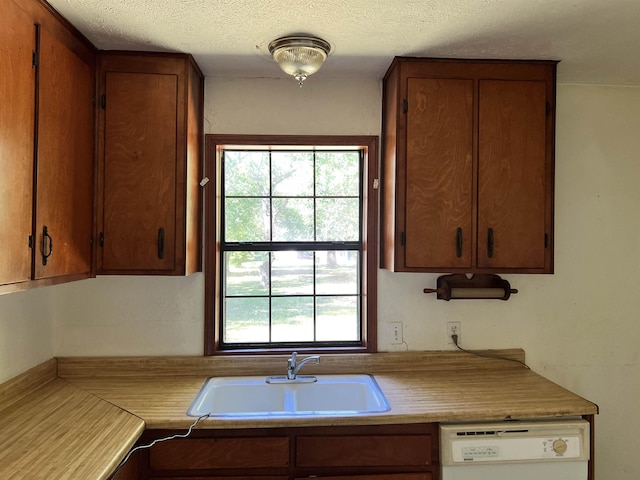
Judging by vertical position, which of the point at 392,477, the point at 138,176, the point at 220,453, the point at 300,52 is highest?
the point at 300,52

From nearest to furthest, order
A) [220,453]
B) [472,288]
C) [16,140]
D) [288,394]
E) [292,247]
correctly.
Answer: [16,140]
[220,453]
[288,394]
[472,288]
[292,247]

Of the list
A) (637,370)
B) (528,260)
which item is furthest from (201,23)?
(637,370)

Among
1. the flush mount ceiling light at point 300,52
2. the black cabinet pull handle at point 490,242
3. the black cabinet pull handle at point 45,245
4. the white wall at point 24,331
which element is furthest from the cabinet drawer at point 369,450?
the flush mount ceiling light at point 300,52

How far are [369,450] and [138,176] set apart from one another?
1475 millimetres

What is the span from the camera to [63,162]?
163 cm

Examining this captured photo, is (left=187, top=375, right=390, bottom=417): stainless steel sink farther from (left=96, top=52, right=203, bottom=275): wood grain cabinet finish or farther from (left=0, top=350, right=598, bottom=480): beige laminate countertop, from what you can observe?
(left=96, top=52, right=203, bottom=275): wood grain cabinet finish

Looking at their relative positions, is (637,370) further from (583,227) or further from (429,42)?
(429,42)

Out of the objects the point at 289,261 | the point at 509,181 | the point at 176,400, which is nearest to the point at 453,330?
the point at 509,181

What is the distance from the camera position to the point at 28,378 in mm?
1843

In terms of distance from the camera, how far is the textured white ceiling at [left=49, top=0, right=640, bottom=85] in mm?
1511

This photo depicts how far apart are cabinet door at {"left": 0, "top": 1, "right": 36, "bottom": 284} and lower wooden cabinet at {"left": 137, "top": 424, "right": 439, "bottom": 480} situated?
2.61 feet

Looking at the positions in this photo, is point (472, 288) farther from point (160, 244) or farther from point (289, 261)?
point (160, 244)

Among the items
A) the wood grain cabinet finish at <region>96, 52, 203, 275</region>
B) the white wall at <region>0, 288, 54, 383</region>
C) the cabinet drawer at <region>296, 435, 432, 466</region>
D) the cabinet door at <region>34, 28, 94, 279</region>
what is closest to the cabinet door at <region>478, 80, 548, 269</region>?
the cabinet drawer at <region>296, 435, 432, 466</region>

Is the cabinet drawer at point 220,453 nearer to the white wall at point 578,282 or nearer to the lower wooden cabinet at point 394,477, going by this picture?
the lower wooden cabinet at point 394,477
